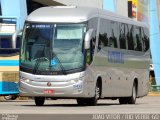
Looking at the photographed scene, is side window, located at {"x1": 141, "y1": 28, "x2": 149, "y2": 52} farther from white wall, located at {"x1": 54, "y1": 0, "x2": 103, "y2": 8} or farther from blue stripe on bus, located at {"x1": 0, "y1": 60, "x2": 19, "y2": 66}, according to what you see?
white wall, located at {"x1": 54, "y1": 0, "x2": 103, "y2": 8}

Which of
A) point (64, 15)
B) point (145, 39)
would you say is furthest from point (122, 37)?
point (64, 15)

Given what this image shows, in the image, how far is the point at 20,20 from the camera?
38094 millimetres

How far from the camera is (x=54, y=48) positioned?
2511 centimetres

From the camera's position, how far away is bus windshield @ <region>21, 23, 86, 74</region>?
2503 centimetres

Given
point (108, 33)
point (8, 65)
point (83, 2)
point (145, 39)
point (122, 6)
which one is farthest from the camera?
point (122, 6)

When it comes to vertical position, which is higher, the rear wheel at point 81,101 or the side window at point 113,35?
the side window at point 113,35

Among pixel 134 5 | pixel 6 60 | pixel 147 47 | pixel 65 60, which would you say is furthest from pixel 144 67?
pixel 134 5

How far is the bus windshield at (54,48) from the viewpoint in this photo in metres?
25.0

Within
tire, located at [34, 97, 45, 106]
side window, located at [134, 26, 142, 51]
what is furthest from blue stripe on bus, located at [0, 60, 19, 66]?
tire, located at [34, 97, 45, 106]

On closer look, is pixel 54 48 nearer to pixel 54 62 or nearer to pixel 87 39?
pixel 54 62

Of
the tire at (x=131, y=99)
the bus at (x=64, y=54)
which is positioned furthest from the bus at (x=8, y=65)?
the bus at (x=64, y=54)

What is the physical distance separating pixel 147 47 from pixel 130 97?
3.10 metres

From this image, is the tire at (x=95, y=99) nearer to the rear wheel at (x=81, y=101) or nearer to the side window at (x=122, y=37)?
the rear wheel at (x=81, y=101)

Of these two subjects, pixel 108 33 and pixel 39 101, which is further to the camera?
pixel 108 33
